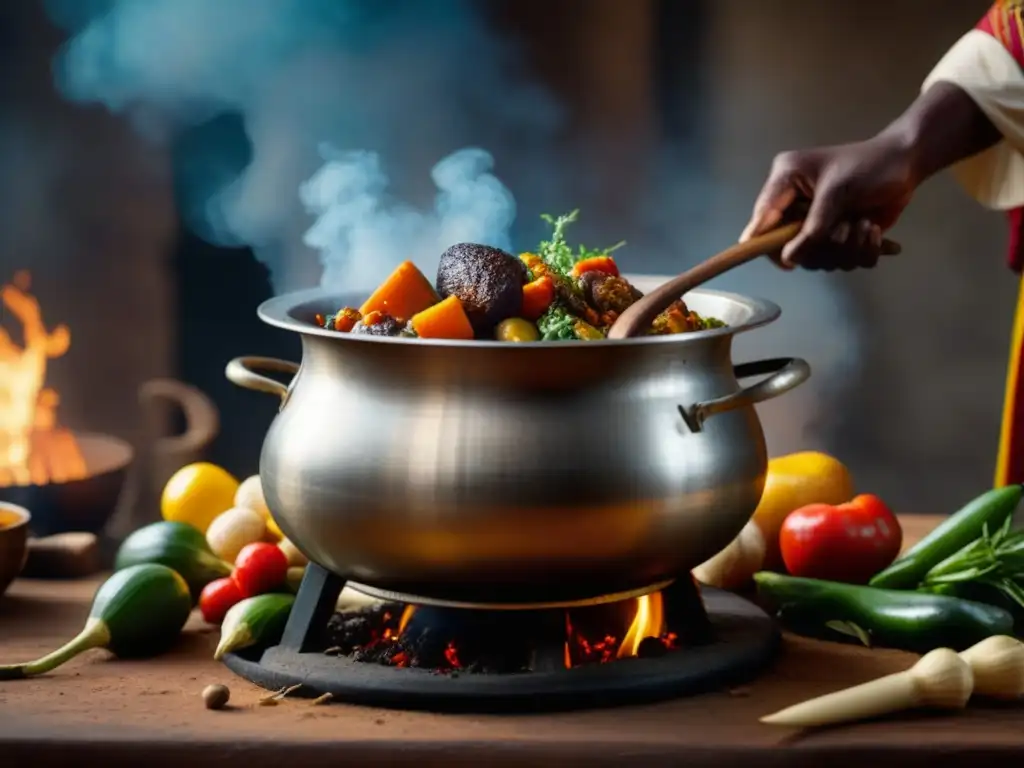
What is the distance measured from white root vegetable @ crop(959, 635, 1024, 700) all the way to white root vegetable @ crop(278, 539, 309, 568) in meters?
0.78

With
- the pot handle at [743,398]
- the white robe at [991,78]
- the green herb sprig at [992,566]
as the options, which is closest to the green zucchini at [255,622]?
the pot handle at [743,398]

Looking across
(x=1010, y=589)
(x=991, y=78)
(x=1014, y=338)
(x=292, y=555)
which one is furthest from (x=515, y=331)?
(x=1014, y=338)

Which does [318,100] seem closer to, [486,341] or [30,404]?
[30,404]

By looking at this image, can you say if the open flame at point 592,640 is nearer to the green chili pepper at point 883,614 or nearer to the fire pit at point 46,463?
the green chili pepper at point 883,614

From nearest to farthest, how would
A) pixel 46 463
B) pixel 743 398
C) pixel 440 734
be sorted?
pixel 440 734 → pixel 743 398 → pixel 46 463

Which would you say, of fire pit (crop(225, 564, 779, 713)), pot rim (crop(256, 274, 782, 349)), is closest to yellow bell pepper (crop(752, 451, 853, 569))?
fire pit (crop(225, 564, 779, 713))

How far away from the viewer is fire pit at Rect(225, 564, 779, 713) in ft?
3.95

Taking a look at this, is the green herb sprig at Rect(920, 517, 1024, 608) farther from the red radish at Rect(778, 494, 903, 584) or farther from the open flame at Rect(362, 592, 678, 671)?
the open flame at Rect(362, 592, 678, 671)

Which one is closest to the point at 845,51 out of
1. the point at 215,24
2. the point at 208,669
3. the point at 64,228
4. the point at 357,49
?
the point at 357,49

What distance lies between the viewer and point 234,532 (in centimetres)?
165

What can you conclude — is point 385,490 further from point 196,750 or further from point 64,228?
point 64,228

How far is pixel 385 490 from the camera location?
1193 millimetres

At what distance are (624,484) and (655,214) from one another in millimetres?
2293

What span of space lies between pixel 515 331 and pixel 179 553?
1.72ft
